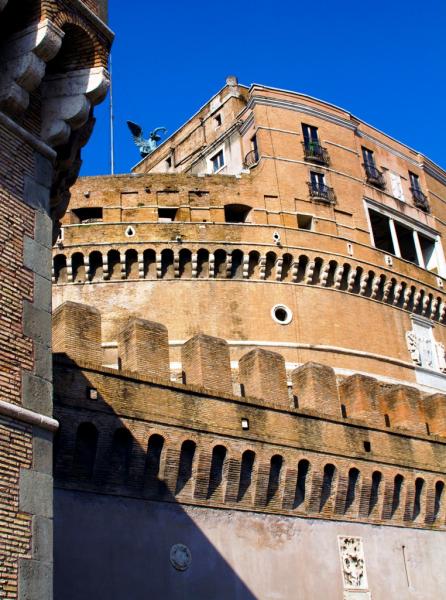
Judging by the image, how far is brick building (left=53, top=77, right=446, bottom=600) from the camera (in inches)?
520

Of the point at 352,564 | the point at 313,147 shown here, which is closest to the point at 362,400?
the point at 352,564

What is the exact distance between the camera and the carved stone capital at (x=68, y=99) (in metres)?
9.77

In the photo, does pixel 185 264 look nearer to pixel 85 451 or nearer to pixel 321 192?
pixel 321 192

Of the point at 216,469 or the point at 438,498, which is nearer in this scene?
the point at 216,469

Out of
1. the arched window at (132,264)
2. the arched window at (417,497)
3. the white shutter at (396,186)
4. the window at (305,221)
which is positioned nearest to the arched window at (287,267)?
the window at (305,221)

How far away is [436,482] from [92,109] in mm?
10830

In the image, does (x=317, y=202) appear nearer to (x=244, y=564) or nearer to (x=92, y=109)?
Answer: (x=244, y=564)

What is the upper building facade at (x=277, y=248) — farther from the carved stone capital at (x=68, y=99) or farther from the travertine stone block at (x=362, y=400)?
the carved stone capital at (x=68, y=99)

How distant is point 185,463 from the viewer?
46.2 ft

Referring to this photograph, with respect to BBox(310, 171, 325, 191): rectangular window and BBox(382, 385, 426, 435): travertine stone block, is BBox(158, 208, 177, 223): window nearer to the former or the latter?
BBox(310, 171, 325, 191): rectangular window

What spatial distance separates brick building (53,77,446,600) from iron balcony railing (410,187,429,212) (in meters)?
2.87

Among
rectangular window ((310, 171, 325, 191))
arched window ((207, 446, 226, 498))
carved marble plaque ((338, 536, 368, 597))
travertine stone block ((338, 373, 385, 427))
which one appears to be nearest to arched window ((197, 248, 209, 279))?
rectangular window ((310, 171, 325, 191))

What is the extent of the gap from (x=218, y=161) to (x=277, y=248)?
651cm

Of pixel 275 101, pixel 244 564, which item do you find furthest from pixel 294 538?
pixel 275 101
